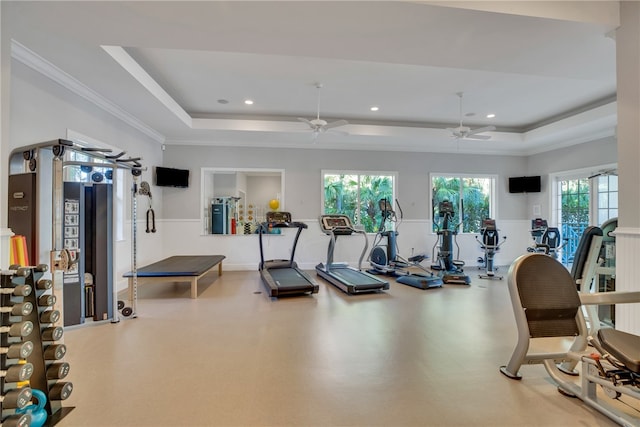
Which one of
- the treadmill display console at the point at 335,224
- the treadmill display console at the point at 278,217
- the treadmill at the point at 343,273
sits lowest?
the treadmill at the point at 343,273

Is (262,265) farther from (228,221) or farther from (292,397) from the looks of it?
(292,397)

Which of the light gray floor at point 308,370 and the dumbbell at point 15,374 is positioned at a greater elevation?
the dumbbell at point 15,374

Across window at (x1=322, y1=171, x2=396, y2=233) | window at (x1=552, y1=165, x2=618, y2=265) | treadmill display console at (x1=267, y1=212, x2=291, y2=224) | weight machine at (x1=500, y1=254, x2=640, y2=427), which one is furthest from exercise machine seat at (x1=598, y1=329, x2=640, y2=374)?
window at (x1=322, y1=171, x2=396, y2=233)

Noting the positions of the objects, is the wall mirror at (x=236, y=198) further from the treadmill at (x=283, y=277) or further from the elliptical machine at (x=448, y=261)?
the elliptical machine at (x=448, y=261)

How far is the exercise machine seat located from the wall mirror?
623cm

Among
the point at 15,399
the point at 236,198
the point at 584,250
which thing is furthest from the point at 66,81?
the point at 584,250

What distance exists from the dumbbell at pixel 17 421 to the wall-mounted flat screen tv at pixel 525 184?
31.3ft

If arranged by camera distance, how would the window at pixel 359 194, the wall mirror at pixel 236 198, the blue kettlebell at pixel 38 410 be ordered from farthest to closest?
the window at pixel 359 194 < the wall mirror at pixel 236 198 < the blue kettlebell at pixel 38 410

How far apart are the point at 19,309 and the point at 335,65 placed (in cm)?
407

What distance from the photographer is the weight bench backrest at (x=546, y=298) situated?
7.43ft

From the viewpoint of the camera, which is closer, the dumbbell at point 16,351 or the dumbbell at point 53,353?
the dumbbell at point 16,351

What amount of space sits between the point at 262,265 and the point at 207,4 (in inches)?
185

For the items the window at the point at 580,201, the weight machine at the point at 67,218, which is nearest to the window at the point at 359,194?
the window at the point at 580,201

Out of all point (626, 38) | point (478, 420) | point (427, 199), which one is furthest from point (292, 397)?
point (427, 199)
